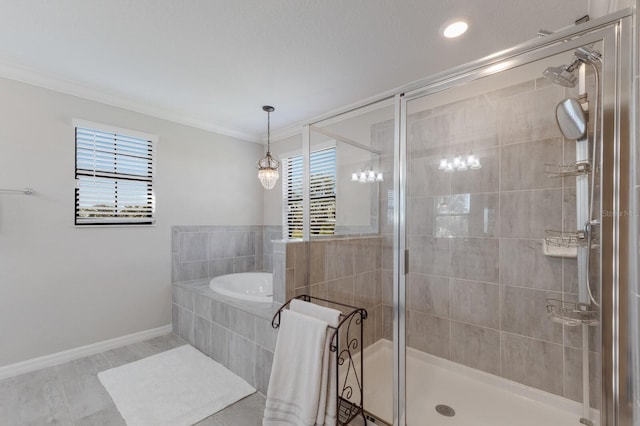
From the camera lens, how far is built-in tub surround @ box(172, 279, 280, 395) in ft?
7.07

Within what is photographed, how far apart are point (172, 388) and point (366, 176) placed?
227cm

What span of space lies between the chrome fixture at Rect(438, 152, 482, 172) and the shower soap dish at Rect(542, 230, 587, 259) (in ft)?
2.24

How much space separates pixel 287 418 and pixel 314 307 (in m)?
0.63

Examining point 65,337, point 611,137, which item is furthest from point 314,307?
point 65,337

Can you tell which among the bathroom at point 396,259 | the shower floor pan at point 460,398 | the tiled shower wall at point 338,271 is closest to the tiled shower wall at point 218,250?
the bathroom at point 396,259

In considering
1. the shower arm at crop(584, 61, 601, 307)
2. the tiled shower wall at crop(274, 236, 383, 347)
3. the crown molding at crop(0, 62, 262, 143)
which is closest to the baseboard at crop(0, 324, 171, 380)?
the tiled shower wall at crop(274, 236, 383, 347)

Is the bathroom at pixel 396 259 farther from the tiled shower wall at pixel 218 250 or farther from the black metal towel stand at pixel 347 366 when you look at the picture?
the tiled shower wall at pixel 218 250

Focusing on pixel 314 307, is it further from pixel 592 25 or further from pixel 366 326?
pixel 592 25

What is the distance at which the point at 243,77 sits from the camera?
2527 millimetres

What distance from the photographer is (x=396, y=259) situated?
68.1 inches

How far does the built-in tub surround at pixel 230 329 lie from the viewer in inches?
84.9

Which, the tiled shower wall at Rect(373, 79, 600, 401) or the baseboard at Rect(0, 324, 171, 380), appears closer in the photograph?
the tiled shower wall at Rect(373, 79, 600, 401)

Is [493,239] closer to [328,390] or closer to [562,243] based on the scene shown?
[562,243]

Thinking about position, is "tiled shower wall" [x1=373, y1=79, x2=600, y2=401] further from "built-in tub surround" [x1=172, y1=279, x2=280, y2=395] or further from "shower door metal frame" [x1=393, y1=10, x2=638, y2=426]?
"built-in tub surround" [x1=172, y1=279, x2=280, y2=395]
